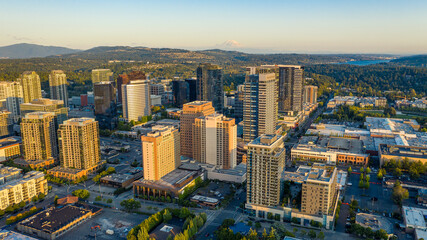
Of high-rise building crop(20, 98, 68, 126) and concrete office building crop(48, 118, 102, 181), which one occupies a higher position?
high-rise building crop(20, 98, 68, 126)

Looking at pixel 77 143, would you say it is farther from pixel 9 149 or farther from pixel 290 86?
pixel 290 86

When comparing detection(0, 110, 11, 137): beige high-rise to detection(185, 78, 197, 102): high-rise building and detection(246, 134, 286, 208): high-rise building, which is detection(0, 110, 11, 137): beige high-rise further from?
detection(246, 134, 286, 208): high-rise building

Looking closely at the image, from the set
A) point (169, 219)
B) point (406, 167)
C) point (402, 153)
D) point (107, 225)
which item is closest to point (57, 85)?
point (107, 225)

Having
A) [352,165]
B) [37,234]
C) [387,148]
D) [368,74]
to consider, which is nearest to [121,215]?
[37,234]

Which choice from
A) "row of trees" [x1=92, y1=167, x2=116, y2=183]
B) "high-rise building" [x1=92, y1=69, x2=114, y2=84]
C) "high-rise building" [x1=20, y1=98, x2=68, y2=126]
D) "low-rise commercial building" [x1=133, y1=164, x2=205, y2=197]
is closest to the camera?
"low-rise commercial building" [x1=133, y1=164, x2=205, y2=197]

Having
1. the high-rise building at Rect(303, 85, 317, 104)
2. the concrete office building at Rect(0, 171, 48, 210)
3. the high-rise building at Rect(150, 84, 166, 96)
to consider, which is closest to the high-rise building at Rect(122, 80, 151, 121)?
the high-rise building at Rect(150, 84, 166, 96)

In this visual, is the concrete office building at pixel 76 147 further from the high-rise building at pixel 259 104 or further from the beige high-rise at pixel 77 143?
the high-rise building at pixel 259 104

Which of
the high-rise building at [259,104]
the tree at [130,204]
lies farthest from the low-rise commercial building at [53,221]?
the high-rise building at [259,104]
